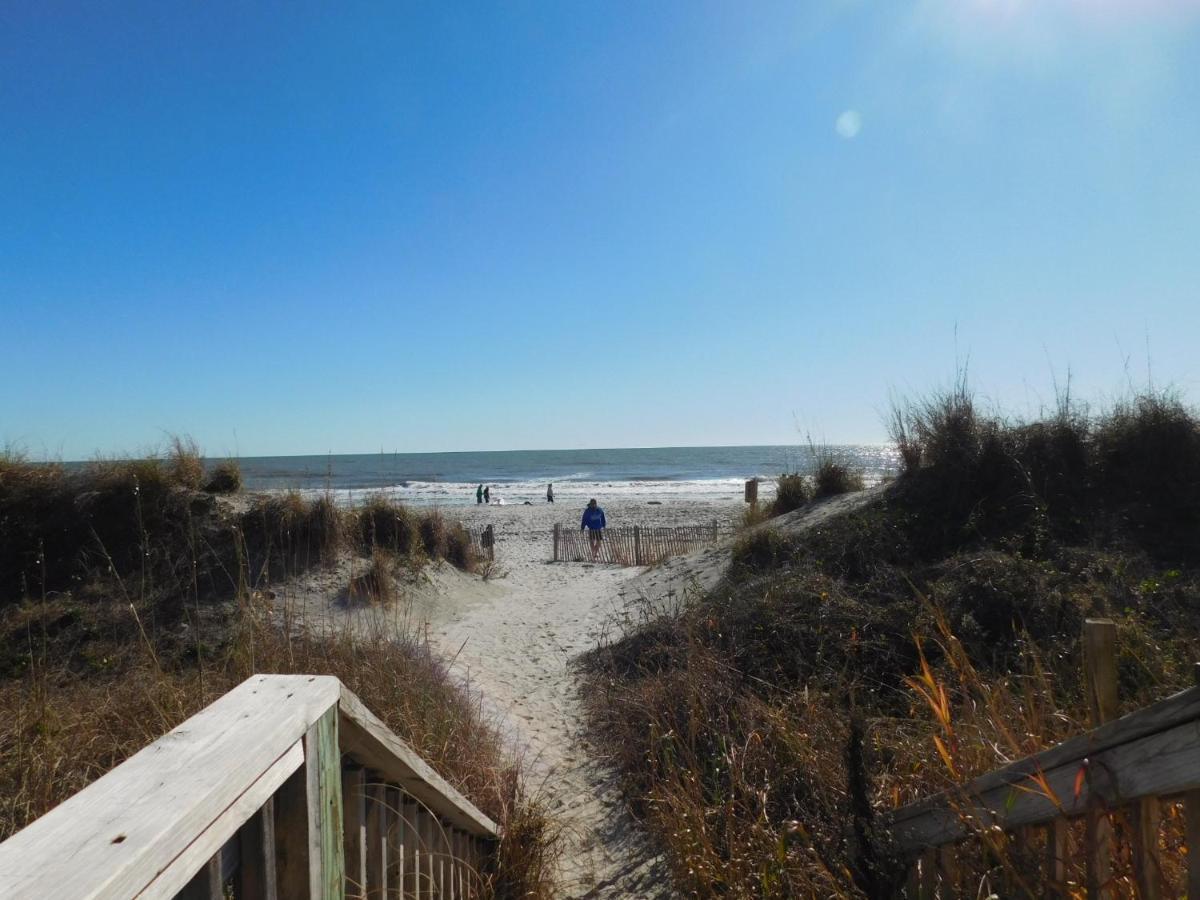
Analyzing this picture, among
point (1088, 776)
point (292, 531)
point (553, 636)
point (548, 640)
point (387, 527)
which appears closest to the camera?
point (1088, 776)

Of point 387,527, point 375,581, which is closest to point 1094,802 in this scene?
point 375,581

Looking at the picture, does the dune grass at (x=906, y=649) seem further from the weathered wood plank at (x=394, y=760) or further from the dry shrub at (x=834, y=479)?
the dry shrub at (x=834, y=479)

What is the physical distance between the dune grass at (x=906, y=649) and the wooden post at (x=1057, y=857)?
9cm

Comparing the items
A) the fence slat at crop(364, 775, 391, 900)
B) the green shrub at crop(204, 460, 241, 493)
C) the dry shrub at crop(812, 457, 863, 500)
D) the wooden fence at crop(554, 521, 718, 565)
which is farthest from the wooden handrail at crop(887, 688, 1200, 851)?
the wooden fence at crop(554, 521, 718, 565)

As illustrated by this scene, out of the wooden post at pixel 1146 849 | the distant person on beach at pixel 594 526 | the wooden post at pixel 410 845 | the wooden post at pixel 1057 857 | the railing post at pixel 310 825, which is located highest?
the railing post at pixel 310 825

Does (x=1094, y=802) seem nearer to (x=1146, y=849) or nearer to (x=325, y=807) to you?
(x=1146, y=849)

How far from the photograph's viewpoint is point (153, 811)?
1.04m

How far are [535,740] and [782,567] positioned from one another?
4.11 meters

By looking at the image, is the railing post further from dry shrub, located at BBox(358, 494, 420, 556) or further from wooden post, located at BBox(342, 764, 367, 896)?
dry shrub, located at BBox(358, 494, 420, 556)

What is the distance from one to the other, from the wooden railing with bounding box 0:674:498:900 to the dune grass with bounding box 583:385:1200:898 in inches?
Result: 67.6

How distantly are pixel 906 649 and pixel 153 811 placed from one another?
20.6 ft

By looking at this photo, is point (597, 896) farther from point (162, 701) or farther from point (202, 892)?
point (202, 892)

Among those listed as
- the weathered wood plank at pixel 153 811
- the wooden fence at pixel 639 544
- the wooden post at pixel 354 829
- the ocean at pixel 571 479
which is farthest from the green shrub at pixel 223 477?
the ocean at pixel 571 479

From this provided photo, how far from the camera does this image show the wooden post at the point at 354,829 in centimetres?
227
